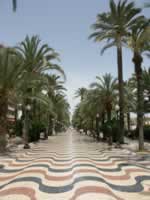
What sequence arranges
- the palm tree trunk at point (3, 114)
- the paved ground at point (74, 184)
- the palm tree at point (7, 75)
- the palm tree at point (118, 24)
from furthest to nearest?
1. the palm tree at point (118, 24)
2. the palm tree trunk at point (3, 114)
3. the palm tree at point (7, 75)
4. the paved ground at point (74, 184)

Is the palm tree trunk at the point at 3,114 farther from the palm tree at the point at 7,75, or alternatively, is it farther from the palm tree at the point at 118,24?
the palm tree at the point at 118,24

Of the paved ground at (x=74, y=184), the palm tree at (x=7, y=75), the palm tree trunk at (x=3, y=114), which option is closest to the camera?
the paved ground at (x=74, y=184)

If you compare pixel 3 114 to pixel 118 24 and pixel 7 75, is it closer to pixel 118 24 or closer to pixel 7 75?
pixel 7 75

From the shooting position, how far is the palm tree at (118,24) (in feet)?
76.6

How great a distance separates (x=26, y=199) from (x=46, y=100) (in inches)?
804

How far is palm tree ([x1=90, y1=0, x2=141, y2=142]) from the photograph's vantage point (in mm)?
23359

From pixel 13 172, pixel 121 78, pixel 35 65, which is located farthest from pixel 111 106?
pixel 13 172


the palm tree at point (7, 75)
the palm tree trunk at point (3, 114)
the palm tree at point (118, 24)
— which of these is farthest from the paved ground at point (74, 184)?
the palm tree at point (118, 24)

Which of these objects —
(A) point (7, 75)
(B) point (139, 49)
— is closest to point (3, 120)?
(A) point (7, 75)

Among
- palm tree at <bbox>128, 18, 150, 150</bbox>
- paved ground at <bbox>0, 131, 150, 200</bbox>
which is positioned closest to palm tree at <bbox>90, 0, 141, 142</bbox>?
→ palm tree at <bbox>128, 18, 150, 150</bbox>

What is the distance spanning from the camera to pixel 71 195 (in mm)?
7117

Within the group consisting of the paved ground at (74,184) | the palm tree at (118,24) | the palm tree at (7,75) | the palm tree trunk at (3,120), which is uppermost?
the palm tree at (118,24)

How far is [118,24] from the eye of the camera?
77.6 feet

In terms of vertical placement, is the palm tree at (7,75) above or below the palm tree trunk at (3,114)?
above
